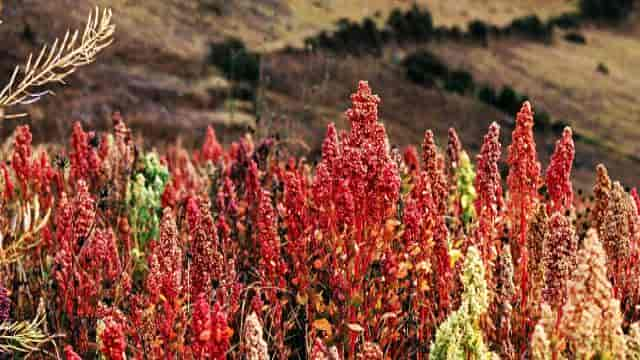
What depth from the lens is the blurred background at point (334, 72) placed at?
12.8 meters

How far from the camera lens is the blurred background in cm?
1282

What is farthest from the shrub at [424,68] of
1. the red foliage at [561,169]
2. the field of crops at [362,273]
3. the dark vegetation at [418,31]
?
the red foliage at [561,169]

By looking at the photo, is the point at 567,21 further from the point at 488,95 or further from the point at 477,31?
the point at 488,95

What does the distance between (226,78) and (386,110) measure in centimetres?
308

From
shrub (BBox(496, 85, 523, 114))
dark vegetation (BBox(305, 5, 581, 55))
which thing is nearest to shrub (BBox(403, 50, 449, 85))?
dark vegetation (BBox(305, 5, 581, 55))

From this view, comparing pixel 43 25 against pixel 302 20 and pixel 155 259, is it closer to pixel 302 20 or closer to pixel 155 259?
pixel 302 20

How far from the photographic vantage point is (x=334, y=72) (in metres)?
16.5

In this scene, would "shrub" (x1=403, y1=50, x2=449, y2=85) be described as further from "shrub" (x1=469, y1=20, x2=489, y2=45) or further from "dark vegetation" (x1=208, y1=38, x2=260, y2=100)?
"dark vegetation" (x1=208, y1=38, x2=260, y2=100)

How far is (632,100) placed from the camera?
51.5 ft

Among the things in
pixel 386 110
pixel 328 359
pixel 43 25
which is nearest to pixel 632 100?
pixel 386 110

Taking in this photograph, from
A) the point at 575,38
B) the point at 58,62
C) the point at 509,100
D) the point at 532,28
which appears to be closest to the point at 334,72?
the point at 509,100

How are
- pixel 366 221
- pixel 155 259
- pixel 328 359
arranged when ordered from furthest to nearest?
pixel 366 221 → pixel 155 259 → pixel 328 359

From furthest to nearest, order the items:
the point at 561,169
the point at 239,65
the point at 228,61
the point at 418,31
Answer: the point at 418,31 → the point at 228,61 → the point at 239,65 → the point at 561,169

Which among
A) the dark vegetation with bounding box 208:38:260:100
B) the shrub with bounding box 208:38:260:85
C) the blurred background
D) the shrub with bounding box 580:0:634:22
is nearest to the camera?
the blurred background
